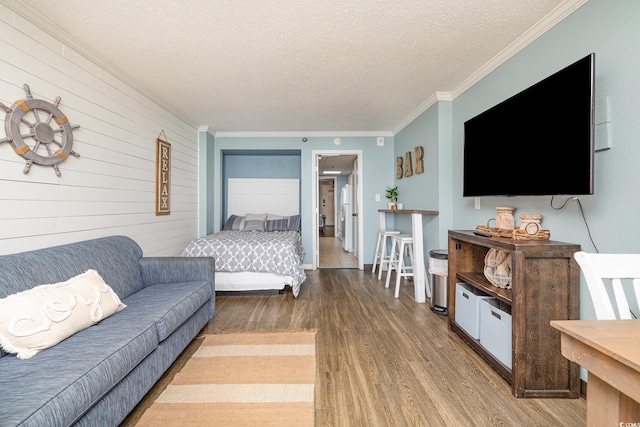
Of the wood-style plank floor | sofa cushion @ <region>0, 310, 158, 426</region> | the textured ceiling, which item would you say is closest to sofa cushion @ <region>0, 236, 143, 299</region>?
sofa cushion @ <region>0, 310, 158, 426</region>

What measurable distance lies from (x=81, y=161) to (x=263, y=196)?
3428 mm

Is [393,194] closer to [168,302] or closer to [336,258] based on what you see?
[336,258]

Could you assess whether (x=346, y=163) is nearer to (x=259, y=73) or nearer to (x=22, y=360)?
(x=259, y=73)

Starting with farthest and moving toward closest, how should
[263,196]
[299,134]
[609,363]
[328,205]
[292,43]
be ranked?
[328,205] < [263,196] < [299,134] < [292,43] < [609,363]

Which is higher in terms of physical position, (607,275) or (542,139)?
(542,139)

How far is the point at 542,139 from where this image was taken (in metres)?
1.86

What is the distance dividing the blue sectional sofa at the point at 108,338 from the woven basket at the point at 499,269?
2196 millimetres

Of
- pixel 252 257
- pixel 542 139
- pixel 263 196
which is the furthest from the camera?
pixel 263 196

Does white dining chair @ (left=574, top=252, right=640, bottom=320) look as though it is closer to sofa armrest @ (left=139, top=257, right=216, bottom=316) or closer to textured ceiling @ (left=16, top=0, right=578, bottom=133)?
textured ceiling @ (left=16, top=0, right=578, bottom=133)

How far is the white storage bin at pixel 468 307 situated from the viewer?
221 centimetres

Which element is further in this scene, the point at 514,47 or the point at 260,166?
the point at 260,166

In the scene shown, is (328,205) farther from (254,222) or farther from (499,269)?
(499,269)

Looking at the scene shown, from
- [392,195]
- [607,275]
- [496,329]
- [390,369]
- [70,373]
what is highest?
[392,195]

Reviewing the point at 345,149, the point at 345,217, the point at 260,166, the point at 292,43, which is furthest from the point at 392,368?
the point at 345,217
